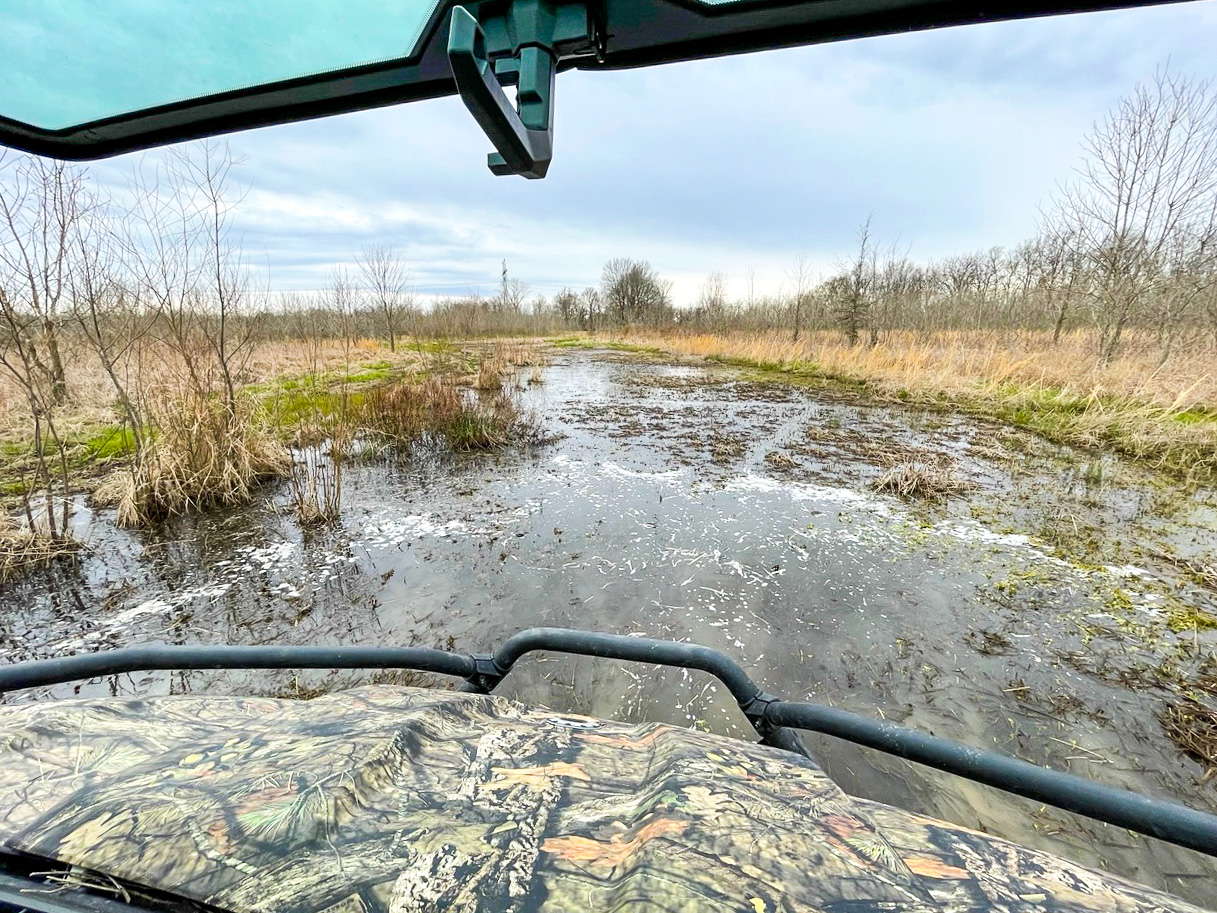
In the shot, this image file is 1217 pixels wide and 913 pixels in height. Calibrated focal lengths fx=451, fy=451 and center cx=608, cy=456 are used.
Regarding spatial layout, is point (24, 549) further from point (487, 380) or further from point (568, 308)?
point (568, 308)

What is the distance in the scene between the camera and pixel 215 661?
0.95m

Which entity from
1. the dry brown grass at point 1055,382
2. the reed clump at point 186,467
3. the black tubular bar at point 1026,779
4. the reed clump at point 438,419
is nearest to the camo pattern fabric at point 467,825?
the black tubular bar at point 1026,779

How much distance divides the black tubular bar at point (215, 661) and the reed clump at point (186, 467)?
15.9ft

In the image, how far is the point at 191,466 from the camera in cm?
482

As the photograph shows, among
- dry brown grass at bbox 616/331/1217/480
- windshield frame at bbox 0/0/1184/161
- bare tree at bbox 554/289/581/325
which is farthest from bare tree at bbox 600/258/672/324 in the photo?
windshield frame at bbox 0/0/1184/161

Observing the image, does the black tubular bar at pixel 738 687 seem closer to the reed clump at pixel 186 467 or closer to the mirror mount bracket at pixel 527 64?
the mirror mount bracket at pixel 527 64

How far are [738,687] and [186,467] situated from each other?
20.0 feet

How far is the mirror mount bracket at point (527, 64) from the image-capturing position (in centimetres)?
74

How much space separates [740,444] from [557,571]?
175 inches

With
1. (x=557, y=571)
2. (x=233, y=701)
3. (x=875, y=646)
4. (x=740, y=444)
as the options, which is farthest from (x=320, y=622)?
(x=740, y=444)

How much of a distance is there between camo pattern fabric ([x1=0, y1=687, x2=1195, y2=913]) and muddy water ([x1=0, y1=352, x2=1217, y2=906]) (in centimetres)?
186

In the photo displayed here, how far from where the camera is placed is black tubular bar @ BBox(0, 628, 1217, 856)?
0.64 metres

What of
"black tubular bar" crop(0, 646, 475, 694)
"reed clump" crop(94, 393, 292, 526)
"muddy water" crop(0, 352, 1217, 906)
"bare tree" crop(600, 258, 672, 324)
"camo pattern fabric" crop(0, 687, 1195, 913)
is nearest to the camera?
"camo pattern fabric" crop(0, 687, 1195, 913)

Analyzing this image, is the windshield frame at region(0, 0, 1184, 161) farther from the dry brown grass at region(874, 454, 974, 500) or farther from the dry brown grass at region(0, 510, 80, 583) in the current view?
the dry brown grass at region(874, 454, 974, 500)
